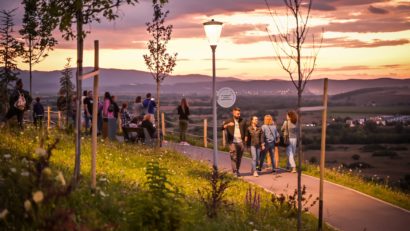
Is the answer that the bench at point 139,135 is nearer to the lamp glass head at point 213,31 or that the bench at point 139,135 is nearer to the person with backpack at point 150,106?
the person with backpack at point 150,106

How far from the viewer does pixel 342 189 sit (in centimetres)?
1794

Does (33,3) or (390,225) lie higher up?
(33,3)

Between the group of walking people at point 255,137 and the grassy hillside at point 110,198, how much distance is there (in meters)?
1.52

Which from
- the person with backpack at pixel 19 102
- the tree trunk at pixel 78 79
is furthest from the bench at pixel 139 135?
the tree trunk at pixel 78 79

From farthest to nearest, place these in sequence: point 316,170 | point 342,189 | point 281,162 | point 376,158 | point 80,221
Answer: point 376,158, point 281,162, point 316,170, point 342,189, point 80,221

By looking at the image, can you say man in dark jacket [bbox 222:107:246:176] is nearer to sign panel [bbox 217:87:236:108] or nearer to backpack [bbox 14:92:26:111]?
sign panel [bbox 217:87:236:108]

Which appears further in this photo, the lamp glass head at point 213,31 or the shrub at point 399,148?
the shrub at point 399,148

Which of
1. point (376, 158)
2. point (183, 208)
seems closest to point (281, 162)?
point (183, 208)

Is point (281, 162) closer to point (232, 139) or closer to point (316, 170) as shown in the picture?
point (316, 170)

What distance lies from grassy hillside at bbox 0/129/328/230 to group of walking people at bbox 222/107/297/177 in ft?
4.98

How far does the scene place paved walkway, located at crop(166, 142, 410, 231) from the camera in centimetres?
1328

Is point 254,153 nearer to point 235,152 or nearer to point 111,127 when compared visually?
point 235,152

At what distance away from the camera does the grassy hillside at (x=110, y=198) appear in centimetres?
613

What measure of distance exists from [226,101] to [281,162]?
3.46 meters
